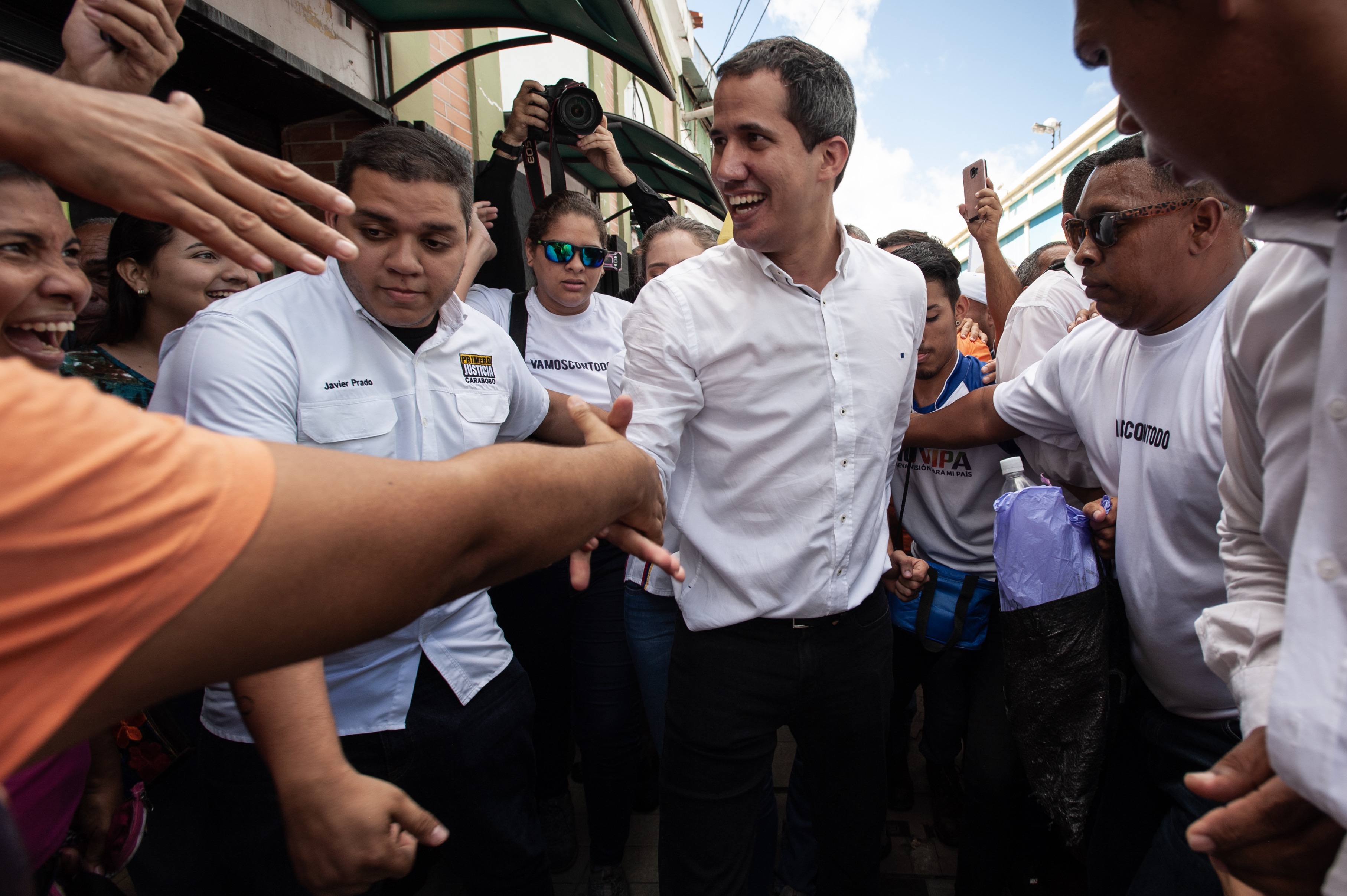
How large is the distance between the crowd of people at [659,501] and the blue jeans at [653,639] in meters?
0.02

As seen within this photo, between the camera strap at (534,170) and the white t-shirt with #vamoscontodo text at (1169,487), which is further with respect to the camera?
the camera strap at (534,170)

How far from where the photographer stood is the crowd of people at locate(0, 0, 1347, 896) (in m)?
0.73

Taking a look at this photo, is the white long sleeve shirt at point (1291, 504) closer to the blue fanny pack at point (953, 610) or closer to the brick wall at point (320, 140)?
the blue fanny pack at point (953, 610)

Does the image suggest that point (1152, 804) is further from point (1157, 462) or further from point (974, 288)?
point (974, 288)

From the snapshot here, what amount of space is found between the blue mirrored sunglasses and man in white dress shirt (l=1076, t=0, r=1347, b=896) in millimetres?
2510

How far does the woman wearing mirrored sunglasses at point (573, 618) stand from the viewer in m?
2.71

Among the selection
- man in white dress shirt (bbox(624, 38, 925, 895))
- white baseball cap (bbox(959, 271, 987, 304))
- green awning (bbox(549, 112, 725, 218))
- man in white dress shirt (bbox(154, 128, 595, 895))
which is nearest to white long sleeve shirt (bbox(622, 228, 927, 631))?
man in white dress shirt (bbox(624, 38, 925, 895))

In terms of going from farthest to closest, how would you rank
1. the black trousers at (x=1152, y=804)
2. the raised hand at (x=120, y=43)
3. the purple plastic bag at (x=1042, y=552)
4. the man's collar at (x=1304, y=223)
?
1. the purple plastic bag at (x=1042, y=552)
2. the black trousers at (x=1152, y=804)
3. the raised hand at (x=120, y=43)
4. the man's collar at (x=1304, y=223)

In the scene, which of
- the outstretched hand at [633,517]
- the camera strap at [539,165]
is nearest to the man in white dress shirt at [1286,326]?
the outstretched hand at [633,517]

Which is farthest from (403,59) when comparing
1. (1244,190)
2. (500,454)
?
(1244,190)

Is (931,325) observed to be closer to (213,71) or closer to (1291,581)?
(1291,581)

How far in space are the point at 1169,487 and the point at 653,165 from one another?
7.16m

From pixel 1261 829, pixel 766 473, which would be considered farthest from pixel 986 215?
pixel 1261 829

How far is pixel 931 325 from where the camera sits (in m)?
2.81
